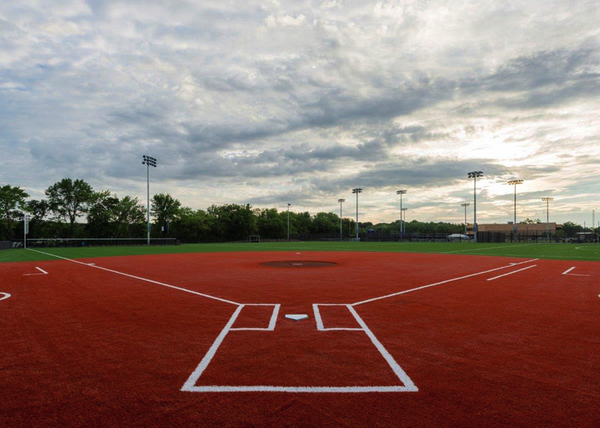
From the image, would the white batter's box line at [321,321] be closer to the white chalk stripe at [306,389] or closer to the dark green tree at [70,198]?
the white chalk stripe at [306,389]

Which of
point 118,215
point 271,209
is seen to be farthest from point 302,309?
point 271,209

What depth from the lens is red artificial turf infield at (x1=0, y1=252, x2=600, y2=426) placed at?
3775 mm

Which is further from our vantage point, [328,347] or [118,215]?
[118,215]

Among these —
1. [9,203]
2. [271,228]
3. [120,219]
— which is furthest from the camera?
[271,228]

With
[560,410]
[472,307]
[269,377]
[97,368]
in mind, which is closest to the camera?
[560,410]

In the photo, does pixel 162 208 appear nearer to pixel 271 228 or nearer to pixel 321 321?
pixel 271 228

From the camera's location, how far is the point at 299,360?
5.30 m

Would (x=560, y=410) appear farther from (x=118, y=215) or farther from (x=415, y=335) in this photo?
(x=118, y=215)

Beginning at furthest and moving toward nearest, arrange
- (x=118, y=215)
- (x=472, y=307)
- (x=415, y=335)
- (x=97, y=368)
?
(x=118, y=215) < (x=472, y=307) < (x=415, y=335) < (x=97, y=368)

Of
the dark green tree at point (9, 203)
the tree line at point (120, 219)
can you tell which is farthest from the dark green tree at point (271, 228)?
the dark green tree at point (9, 203)

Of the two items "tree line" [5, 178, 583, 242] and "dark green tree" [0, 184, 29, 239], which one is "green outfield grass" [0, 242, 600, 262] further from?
"dark green tree" [0, 184, 29, 239]

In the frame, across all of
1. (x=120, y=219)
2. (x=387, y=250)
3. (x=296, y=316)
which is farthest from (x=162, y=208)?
(x=296, y=316)

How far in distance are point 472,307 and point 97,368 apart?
840 cm

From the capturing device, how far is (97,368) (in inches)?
196
